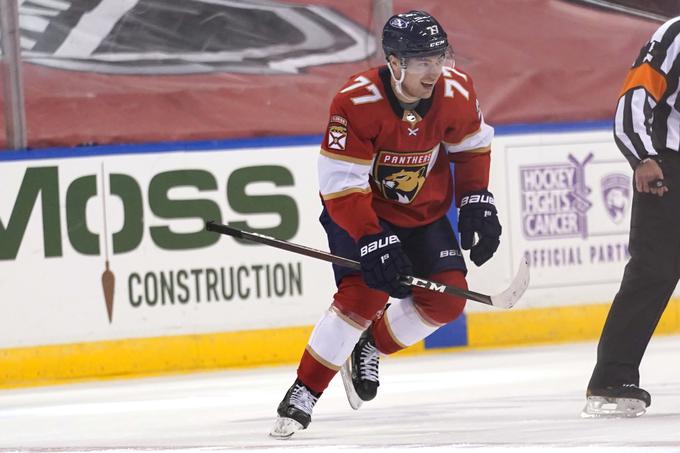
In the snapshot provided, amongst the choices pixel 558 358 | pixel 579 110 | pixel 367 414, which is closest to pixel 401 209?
pixel 367 414

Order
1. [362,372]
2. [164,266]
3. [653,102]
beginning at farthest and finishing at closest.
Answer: [164,266] → [362,372] → [653,102]

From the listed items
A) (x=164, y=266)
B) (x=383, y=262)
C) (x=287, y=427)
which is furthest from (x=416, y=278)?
(x=164, y=266)

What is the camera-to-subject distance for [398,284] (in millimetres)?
4332

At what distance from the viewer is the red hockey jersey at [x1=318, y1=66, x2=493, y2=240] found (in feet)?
14.3

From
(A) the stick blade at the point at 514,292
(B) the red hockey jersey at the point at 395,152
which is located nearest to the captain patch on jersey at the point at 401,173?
(B) the red hockey jersey at the point at 395,152

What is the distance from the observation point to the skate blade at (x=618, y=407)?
4.46m

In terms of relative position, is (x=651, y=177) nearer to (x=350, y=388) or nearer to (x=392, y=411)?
(x=350, y=388)

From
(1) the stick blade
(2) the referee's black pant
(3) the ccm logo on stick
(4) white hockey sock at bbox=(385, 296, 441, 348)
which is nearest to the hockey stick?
(1) the stick blade

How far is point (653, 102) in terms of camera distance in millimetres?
4402

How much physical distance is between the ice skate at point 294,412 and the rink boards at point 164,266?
2.46 meters

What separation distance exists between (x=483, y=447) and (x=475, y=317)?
11.5 ft

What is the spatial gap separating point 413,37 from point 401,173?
410 millimetres

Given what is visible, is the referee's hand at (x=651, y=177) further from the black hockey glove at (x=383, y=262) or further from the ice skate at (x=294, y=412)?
the ice skate at (x=294, y=412)

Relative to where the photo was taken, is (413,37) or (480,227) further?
(480,227)
